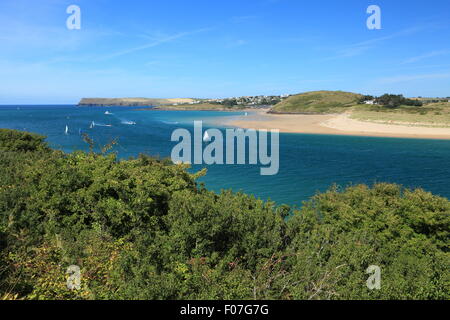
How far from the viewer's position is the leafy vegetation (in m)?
6.85

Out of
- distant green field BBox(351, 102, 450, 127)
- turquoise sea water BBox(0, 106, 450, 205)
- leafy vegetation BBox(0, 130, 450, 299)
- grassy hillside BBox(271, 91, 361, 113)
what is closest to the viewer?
leafy vegetation BBox(0, 130, 450, 299)

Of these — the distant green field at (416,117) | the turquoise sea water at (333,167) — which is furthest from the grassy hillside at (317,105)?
the turquoise sea water at (333,167)

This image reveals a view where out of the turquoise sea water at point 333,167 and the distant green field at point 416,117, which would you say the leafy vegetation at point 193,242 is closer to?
the turquoise sea water at point 333,167

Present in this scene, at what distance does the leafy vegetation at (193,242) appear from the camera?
685 cm

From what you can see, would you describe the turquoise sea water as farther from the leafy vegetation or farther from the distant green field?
the distant green field

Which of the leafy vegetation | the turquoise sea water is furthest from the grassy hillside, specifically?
the leafy vegetation

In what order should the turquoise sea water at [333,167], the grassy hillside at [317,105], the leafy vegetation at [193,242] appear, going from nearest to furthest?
1. the leafy vegetation at [193,242]
2. the turquoise sea water at [333,167]
3. the grassy hillside at [317,105]

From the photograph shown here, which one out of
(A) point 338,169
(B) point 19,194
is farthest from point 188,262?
(A) point 338,169

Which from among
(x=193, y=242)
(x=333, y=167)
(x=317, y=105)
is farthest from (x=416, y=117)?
(x=193, y=242)

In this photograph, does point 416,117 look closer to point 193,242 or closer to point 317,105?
point 317,105

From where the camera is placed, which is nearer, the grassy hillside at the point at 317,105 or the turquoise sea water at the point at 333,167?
the turquoise sea water at the point at 333,167

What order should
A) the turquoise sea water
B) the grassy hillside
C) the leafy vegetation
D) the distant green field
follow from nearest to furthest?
1. the leafy vegetation
2. the turquoise sea water
3. the distant green field
4. the grassy hillside

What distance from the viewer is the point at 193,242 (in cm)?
880

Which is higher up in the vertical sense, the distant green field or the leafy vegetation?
the distant green field
